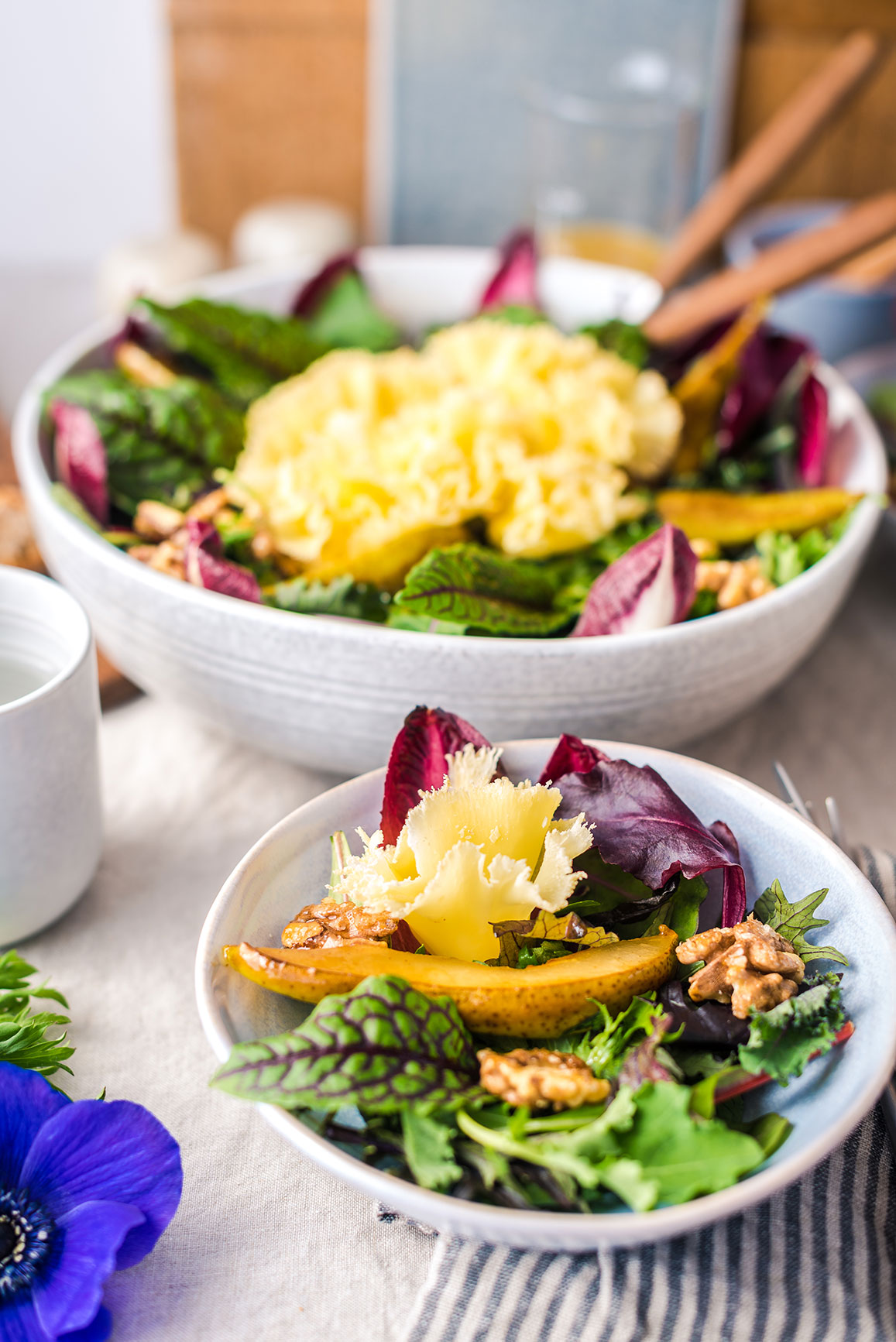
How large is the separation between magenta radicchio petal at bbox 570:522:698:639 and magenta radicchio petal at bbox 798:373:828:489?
25cm

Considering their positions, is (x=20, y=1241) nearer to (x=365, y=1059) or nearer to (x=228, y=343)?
(x=365, y=1059)

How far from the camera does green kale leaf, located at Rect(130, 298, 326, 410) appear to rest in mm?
850

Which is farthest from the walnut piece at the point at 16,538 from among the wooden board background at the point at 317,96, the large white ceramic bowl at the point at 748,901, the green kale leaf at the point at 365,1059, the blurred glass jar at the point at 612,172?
the wooden board background at the point at 317,96

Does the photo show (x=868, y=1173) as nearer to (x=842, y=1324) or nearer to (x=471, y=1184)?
(x=842, y=1324)

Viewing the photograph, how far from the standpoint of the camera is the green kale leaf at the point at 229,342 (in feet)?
2.79

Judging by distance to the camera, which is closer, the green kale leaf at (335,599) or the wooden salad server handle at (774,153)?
the green kale leaf at (335,599)

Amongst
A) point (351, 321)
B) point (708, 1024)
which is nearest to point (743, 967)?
point (708, 1024)

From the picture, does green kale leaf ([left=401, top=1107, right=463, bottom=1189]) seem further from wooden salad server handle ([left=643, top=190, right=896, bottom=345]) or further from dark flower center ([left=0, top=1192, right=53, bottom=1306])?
wooden salad server handle ([left=643, top=190, right=896, bottom=345])

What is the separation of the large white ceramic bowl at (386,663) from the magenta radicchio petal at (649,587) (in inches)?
0.9

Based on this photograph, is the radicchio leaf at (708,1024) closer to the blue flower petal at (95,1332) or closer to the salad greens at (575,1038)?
the salad greens at (575,1038)

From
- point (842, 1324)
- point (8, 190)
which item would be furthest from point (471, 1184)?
point (8, 190)

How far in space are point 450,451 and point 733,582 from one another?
18cm

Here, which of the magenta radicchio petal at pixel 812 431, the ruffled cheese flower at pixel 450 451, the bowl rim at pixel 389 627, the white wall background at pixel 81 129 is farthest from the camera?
the white wall background at pixel 81 129

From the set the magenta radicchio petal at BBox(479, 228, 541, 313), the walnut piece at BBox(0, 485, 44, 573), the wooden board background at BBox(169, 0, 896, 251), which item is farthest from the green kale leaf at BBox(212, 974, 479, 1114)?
the wooden board background at BBox(169, 0, 896, 251)
